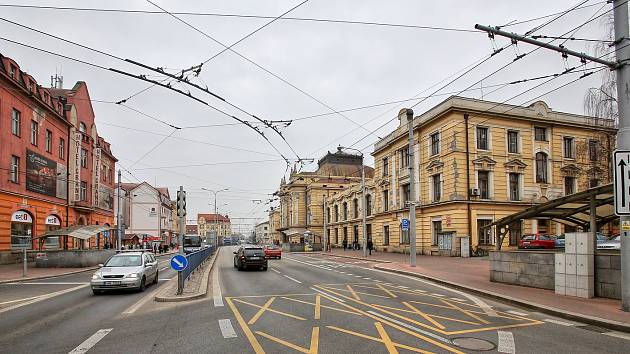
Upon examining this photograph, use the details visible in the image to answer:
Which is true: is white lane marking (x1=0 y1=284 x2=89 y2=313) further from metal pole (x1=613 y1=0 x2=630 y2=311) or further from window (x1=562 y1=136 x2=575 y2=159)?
window (x1=562 y1=136 x2=575 y2=159)

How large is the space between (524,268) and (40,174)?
34.9 m

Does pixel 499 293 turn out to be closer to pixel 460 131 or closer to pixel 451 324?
pixel 451 324

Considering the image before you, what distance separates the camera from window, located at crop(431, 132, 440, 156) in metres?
40.7

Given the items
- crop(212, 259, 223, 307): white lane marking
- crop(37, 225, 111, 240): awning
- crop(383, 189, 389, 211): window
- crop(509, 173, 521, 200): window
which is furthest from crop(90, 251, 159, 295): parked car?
crop(383, 189, 389, 211): window

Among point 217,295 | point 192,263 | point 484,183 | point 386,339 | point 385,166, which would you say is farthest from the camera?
point 385,166

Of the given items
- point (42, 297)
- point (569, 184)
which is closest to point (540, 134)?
point (569, 184)

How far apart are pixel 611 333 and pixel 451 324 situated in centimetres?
307

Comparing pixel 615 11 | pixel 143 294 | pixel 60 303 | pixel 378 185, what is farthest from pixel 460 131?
pixel 60 303

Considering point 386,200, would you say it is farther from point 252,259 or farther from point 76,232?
point 76,232

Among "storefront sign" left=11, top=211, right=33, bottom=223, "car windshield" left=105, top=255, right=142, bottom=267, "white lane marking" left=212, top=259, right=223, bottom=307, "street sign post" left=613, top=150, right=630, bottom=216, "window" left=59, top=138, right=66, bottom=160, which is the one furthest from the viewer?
"window" left=59, top=138, right=66, bottom=160

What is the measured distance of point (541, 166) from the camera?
41.5 meters

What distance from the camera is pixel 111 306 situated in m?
13.1

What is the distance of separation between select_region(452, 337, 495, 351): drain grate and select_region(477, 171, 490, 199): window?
106 feet

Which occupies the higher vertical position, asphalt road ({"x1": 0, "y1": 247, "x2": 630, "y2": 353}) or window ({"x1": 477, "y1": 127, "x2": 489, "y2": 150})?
window ({"x1": 477, "y1": 127, "x2": 489, "y2": 150})
